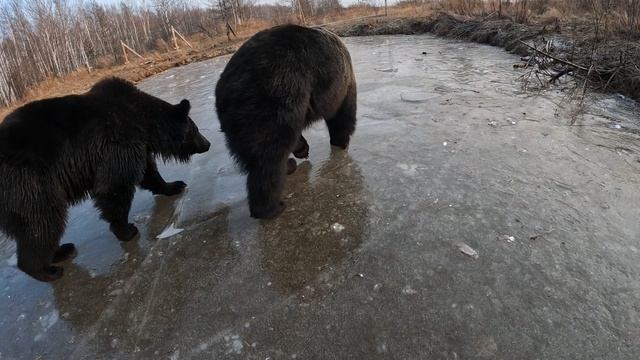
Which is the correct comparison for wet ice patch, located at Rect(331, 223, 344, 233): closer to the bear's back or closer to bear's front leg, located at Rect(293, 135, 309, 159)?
bear's front leg, located at Rect(293, 135, 309, 159)

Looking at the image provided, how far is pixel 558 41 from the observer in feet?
35.7

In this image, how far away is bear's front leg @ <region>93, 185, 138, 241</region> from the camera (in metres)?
3.75

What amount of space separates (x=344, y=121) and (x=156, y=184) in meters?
2.62

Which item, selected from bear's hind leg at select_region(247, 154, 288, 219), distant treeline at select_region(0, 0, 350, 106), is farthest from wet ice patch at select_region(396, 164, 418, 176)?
distant treeline at select_region(0, 0, 350, 106)

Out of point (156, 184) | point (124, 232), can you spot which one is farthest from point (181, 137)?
point (124, 232)

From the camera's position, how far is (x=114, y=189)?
12.3 feet

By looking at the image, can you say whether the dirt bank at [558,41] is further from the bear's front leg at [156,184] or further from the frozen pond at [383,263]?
the bear's front leg at [156,184]

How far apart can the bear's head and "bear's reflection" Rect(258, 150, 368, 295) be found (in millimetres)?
1283

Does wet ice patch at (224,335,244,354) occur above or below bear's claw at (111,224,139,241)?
below

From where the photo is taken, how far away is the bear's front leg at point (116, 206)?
3752 millimetres

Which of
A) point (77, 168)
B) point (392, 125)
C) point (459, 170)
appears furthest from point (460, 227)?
point (77, 168)

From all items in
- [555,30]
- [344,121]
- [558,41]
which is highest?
[555,30]

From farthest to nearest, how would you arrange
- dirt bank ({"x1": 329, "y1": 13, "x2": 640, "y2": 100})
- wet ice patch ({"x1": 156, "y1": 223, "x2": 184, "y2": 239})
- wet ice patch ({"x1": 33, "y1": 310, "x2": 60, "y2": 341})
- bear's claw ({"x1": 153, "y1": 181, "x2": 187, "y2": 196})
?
1. dirt bank ({"x1": 329, "y1": 13, "x2": 640, "y2": 100})
2. bear's claw ({"x1": 153, "y1": 181, "x2": 187, "y2": 196})
3. wet ice patch ({"x1": 156, "y1": 223, "x2": 184, "y2": 239})
4. wet ice patch ({"x1": 33, "y1": 310, "x2": 60, "y2": 341})

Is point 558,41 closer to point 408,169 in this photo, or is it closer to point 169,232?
point 408,169
